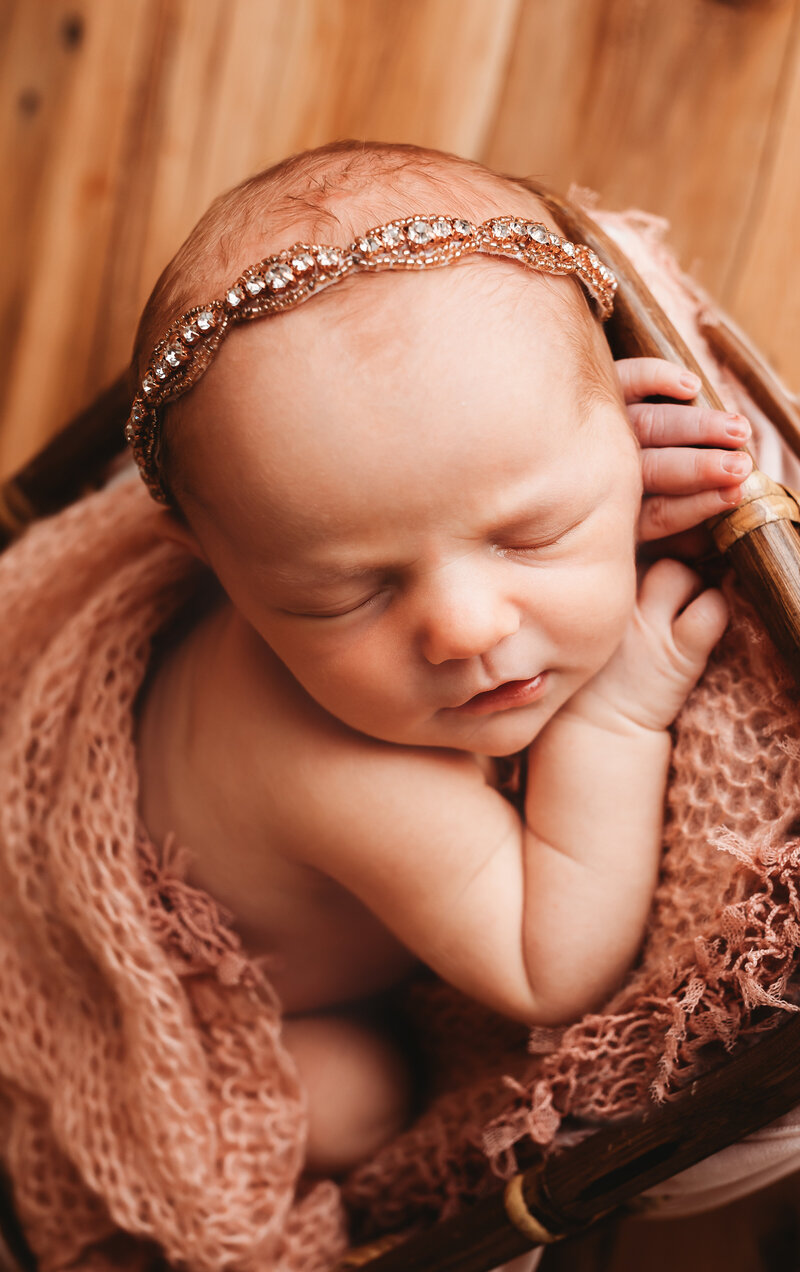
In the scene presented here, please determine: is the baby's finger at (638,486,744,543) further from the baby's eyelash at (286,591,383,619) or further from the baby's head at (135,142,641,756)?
the baby's eyelash at (286,591,383,619)

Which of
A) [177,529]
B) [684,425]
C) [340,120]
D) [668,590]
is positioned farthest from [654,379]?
[340,120]

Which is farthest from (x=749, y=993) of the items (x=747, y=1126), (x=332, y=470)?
(x=332, y=470)

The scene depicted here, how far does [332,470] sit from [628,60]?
3.45ft

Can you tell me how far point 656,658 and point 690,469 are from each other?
0.47 feet

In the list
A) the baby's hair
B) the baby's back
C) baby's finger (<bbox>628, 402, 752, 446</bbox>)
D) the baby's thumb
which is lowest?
the baby's back

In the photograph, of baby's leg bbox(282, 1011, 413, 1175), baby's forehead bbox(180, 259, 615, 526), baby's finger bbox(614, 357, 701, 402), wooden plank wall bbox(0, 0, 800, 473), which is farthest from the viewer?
wooden plank wall bbox(0, 0, 800, 473)

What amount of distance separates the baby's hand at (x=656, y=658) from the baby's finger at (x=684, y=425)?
10 centimetres

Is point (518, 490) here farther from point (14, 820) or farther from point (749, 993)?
point (14, 820)

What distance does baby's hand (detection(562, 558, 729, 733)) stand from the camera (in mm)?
788

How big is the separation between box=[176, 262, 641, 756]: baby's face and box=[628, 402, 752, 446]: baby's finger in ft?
0.11

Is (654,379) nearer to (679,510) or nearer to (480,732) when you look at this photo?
(679,510)

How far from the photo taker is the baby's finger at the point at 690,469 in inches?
28.4

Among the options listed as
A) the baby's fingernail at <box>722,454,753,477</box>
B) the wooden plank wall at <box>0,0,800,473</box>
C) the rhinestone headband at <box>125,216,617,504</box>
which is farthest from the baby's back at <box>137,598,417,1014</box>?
the wooden plank wall at <box>0,0,800,473</box>

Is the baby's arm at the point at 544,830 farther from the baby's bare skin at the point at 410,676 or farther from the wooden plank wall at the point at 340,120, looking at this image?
the wooden plank wall at the point at 340,120
